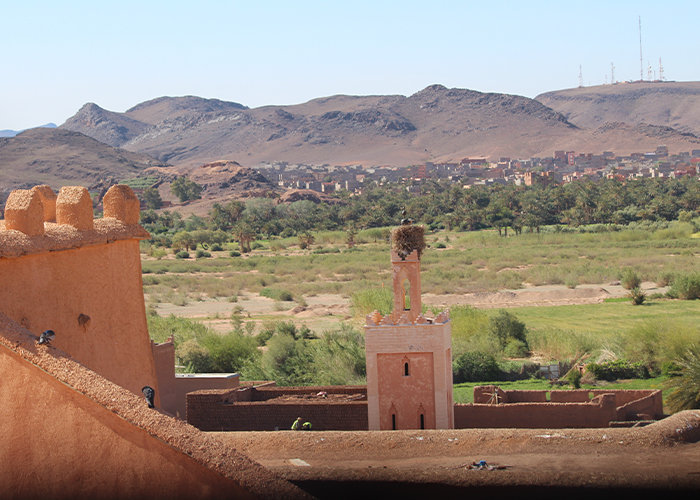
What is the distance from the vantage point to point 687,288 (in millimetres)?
44500

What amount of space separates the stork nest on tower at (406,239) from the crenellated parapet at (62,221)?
584 centimetres

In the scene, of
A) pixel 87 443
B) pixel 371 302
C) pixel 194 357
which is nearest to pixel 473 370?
pixel 194 357

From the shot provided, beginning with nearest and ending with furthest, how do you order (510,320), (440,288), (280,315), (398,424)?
(398,424) < (510,320) < (280,315) < (440,288)

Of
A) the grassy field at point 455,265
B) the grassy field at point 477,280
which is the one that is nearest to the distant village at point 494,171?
the grassy field at point 455,265

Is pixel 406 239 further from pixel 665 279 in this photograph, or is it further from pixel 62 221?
pixel 665 279

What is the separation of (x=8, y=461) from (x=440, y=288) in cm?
4636

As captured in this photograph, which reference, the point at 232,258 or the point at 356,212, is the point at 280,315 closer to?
the point at 232,258

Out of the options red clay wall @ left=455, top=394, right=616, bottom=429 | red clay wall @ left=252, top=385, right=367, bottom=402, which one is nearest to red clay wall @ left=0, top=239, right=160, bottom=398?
red clay wall @ left=455, top=394, right=616, bottom=429

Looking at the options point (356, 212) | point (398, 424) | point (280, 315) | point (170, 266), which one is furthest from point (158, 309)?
point (356, 212)

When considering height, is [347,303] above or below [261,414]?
below

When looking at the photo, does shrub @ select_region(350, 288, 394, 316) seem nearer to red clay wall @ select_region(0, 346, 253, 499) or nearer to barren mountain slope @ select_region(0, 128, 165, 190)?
red clay wall @ select_region(0, 346, 253, 499)

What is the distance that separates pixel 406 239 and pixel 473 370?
12910 millimetres

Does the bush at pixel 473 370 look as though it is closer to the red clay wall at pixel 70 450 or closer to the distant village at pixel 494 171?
the red clay wall at pixel 70 450

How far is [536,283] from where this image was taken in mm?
54594
